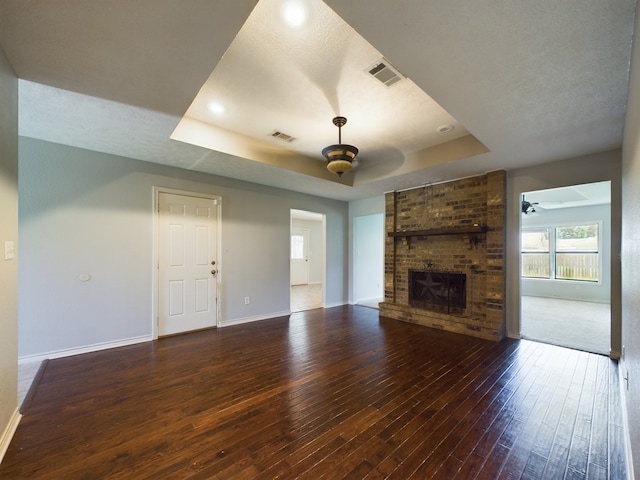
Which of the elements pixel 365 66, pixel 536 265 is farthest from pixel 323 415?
pixel 536 265

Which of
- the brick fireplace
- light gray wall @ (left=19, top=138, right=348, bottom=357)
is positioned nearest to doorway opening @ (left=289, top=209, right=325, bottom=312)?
the brick fireplace

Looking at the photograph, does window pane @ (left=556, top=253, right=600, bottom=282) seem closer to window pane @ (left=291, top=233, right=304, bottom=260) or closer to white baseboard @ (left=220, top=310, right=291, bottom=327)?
white baseboard @ (left=220, top=310, right=291, bottom=327)

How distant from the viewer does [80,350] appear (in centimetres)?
321

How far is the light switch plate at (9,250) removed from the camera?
1.71 meters

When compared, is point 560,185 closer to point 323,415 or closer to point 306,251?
point 323,415

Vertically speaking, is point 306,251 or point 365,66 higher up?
point 365,66

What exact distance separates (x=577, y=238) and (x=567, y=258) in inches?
22.5

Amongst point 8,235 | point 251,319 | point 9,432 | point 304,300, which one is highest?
point 8,235

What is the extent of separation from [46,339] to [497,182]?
608 centimetres

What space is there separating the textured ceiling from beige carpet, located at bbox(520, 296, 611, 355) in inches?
97.5

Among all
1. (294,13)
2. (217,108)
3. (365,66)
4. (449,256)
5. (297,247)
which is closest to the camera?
(294,13)

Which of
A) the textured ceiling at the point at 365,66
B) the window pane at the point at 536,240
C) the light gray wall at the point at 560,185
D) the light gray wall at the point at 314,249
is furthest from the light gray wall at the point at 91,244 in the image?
the window pane at the point at 536,240

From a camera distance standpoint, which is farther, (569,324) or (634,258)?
(569,324)

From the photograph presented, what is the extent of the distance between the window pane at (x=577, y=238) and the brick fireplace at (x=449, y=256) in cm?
521
